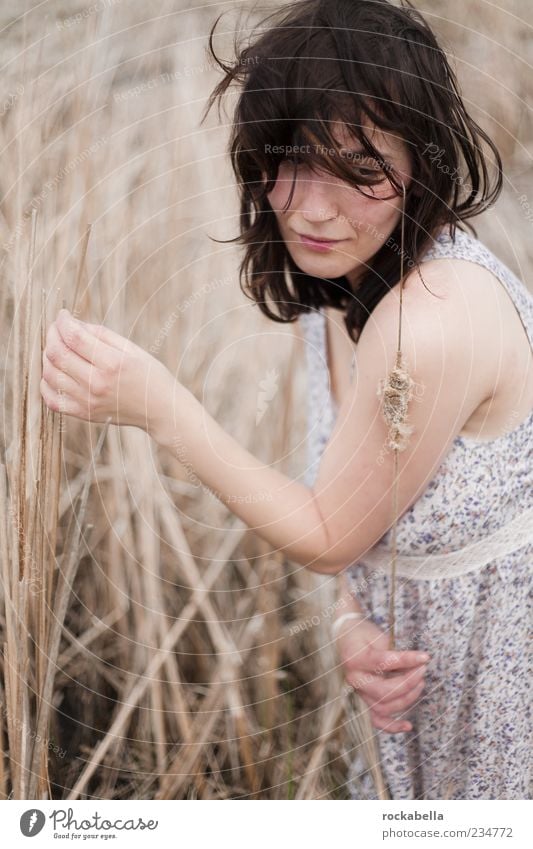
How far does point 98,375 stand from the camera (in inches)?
26.1

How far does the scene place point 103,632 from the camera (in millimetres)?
994

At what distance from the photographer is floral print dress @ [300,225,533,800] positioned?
70 cm

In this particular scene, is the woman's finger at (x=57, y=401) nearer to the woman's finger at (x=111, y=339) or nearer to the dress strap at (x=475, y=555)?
the woman's finger at (x=111, y=339)

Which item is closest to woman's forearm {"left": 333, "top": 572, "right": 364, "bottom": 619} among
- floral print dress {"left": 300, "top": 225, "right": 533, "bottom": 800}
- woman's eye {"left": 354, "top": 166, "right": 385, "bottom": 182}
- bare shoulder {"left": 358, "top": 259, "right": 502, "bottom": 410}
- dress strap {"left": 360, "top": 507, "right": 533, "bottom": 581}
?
floral print dress {"left": 300, "top": 225, "right": 533, "bottom": 800}

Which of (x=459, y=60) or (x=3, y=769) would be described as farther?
(x=459, y=60)

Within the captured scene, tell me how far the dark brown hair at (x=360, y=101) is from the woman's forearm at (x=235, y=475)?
Result: 0.20m

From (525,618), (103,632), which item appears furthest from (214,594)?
(525,618)

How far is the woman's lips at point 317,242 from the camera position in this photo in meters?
0.69

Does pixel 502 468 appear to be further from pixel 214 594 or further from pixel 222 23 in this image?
pixel 222 23

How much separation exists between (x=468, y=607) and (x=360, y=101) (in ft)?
1.49

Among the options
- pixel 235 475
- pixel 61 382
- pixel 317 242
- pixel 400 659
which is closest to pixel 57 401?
pixel 61 382

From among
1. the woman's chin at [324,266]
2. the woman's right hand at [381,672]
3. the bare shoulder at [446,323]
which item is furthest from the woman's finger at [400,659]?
the woman's chin at [324,266]

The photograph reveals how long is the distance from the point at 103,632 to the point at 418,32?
744mm

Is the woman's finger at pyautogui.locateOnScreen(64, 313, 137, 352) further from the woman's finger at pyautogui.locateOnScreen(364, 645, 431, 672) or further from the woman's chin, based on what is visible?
the woman's finger at pyautogui.locateOnScreen(364, 645, 431, 672)
